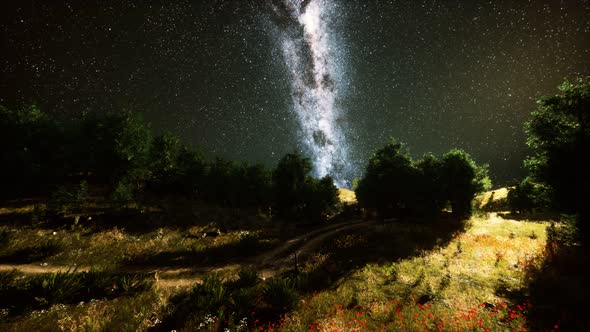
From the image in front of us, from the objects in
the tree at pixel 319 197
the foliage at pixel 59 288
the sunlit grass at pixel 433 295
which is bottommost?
the sunlit grass at pixel 433 295

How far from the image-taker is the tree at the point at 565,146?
15.2 meters

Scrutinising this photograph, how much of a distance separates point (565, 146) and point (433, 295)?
1431 centimetres

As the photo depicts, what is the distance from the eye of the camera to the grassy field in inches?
355

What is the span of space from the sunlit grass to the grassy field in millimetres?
62

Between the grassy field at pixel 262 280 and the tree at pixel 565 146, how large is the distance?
12.8 ft

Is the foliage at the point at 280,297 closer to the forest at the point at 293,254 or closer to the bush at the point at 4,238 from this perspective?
the forest at the point at 293,254

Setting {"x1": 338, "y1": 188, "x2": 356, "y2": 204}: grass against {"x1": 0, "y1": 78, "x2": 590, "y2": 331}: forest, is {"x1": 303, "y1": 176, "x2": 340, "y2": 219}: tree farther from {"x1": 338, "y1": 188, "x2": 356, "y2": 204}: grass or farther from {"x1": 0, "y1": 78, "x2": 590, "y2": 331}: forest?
{"x1": 338, "y1": 188, "x2": 356, "y2": 204}: grass

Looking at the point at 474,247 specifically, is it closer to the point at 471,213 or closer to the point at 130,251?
the point at 471,213

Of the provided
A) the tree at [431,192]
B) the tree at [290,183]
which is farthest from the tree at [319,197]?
the tree at [431,192]

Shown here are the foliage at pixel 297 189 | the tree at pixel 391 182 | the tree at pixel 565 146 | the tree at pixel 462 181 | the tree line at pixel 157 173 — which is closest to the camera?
the tree at pixel 565 146

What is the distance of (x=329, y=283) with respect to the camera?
13078 mm

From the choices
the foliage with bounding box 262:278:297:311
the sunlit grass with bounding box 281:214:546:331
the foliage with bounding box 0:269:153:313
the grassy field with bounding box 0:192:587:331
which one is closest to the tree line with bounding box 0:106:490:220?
the grassy field with bounding box 0:192:587:331

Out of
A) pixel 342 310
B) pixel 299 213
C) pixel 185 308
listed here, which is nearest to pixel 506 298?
pixel 342 310

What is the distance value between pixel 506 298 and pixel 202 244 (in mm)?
20661
